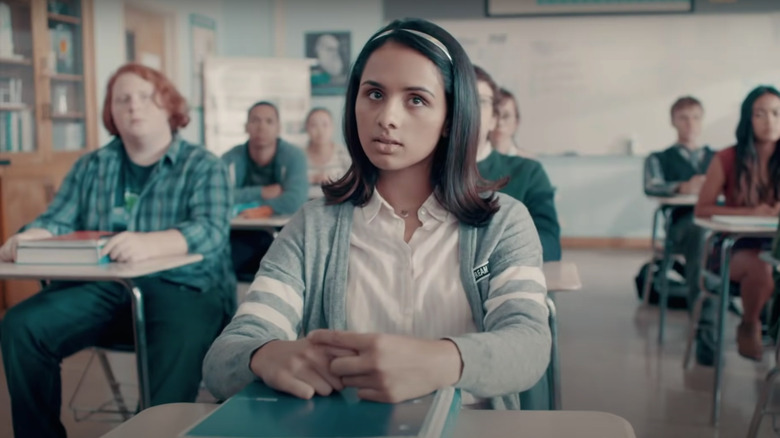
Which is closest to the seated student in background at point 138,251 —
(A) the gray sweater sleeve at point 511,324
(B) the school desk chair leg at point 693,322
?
(A) the gray sweater sleeve at point 511,324

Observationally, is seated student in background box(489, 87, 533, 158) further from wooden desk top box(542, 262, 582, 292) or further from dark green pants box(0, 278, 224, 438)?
dark green pants box(0, 278, 224, 438)

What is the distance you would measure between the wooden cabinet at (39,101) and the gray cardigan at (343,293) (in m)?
4.03

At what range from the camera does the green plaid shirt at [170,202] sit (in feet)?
8.16

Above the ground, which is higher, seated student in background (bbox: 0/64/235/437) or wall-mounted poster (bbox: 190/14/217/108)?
wall-mounted poster (bbox: 190/14/217/108)

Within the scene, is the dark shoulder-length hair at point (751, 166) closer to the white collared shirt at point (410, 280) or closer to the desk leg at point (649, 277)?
the desk leg at point (649, 277)

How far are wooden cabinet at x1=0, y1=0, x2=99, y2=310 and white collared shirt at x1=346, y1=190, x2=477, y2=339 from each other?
4078mm

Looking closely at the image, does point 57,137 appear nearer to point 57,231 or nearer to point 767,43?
point 57,231

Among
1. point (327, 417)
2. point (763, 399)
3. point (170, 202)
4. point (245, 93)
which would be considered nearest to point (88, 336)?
point (170, 202)

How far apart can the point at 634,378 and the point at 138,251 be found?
2.20 metres

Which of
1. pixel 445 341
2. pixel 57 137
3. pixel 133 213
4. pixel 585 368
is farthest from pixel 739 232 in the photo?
pixel 57 137

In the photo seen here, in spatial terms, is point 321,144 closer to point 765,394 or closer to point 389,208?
point 765,394

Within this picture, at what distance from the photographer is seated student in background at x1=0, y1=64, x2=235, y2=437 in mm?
2219

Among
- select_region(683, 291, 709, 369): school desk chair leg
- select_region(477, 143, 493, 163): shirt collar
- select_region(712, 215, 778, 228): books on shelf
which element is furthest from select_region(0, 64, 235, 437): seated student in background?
select_region(683, 291, 709, 369): school desk chair leg

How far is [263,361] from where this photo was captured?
3.12 feet
